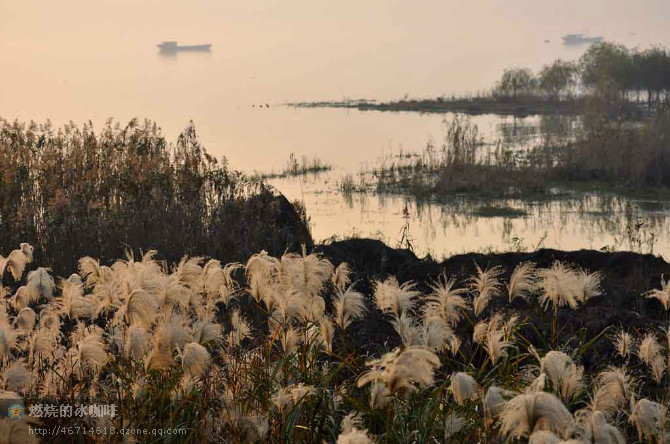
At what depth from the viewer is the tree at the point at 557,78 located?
1991 inches

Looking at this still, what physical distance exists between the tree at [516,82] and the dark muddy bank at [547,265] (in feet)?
144

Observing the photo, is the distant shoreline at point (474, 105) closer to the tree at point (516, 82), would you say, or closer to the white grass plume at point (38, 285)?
the tree at point (516, 82)

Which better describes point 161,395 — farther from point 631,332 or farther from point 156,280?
point 631,332

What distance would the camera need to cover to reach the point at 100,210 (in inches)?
449

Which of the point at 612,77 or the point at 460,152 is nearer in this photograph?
the point at 460,152

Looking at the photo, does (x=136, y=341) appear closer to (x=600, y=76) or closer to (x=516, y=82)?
(x=600, y=76)

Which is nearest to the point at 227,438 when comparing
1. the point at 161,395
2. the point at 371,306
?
the point at 161,395

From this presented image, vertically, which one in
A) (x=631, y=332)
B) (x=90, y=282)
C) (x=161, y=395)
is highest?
(x=90, y=282)

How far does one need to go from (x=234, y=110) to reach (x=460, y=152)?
23.9 metres

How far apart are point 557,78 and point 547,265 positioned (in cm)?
4436

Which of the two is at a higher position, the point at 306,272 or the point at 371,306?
the point at 306,272

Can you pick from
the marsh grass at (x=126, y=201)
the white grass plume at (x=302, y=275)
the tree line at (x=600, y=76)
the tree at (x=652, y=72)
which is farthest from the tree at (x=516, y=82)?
the white grass plume at (x=302, y=275)

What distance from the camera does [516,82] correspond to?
54.1 metres

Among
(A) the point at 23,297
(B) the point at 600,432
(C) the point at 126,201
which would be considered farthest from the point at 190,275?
(C) the point at 126,201
